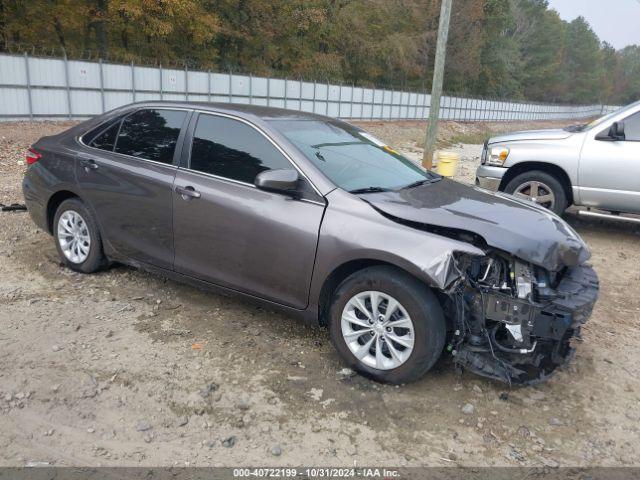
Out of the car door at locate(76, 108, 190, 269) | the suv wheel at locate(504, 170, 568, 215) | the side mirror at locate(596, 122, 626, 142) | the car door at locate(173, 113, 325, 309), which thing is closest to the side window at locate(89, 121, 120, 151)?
the car door at locate(76, 108, 190, 269)

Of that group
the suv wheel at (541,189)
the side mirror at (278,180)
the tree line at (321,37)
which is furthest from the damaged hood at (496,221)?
the tree line at (321,37)

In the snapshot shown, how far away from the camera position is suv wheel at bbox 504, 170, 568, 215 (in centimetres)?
714

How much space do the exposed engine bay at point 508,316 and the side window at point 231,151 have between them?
1.50 m

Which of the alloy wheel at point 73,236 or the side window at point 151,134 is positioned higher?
the side window at point 151,134

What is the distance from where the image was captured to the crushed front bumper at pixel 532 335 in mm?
3145

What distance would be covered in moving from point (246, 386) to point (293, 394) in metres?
0.31

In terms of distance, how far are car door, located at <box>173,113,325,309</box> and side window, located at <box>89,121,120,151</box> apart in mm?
955

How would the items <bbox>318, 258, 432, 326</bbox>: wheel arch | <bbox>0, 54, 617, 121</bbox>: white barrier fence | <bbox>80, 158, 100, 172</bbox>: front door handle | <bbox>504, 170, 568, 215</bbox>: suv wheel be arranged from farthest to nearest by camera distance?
<bbox>0, 54, 617, 121</bbox>: white barrier fence, <bbox>504, 170, 568, 215</bbox>: suv wheel, <bbox>80, 158, 100, 172</bbox>: front door handle, <bbox>318, 258, 432, 326</bbox>: wheel arch

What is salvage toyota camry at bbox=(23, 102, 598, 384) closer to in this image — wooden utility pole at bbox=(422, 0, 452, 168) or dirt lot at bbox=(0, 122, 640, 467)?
dirt lot at bbox=(0, 122, 640, 467)

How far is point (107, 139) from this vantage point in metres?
4.80

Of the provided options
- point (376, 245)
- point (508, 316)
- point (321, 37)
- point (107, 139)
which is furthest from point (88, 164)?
point (321, 37)

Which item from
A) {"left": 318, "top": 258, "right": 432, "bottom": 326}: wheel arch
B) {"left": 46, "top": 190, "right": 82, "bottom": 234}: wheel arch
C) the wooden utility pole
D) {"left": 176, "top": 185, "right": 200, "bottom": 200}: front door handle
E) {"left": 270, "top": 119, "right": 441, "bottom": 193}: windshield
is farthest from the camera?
the wooden utility pole

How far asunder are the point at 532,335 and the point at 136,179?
10.5 feet

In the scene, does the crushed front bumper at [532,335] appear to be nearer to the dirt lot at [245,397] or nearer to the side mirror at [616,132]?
the dirt lot at [245,397]
